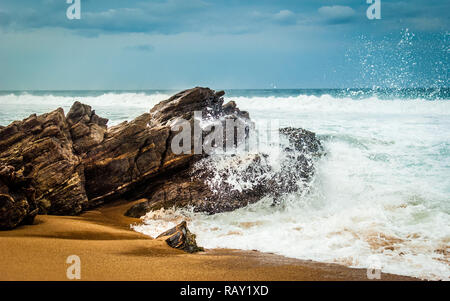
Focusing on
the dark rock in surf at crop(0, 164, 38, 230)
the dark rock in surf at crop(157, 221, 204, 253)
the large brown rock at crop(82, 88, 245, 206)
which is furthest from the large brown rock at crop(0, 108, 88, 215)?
the dark rock in surf at crop(157, 221, 204, 253)

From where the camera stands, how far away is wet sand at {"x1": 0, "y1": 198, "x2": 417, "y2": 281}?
3.98 m

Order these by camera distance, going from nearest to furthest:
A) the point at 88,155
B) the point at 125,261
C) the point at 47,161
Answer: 1. the point at 125,261
2. the point at 47,161
3. the point at 88,155

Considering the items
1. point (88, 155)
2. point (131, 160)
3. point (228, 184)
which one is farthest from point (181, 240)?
point (88, 155)

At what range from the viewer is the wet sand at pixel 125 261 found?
3.98 meters

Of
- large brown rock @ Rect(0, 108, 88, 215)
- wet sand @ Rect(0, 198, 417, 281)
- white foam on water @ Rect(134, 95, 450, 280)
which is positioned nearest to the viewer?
wet sand @ Rect(0, 198, 417, 281)

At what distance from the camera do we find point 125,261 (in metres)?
4.46

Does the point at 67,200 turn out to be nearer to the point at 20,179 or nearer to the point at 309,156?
the point at 20,179

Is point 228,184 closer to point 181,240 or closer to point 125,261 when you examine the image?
point 181,240

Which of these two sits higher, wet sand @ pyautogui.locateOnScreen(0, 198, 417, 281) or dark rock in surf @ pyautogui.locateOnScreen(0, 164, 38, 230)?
dark rock in surf @ pyautogui.locateOnScreen(0, 164, 38, 230)

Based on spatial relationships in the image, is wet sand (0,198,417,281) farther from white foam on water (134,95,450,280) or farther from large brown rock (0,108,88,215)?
large brown rock (0,108,88,215)

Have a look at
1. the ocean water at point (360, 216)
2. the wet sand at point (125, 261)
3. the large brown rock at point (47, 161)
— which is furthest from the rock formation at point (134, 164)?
the wet sand at point (125, 261)

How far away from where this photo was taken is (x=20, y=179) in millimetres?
5867
